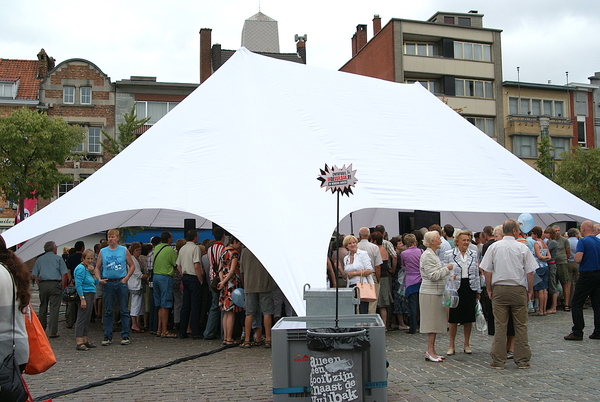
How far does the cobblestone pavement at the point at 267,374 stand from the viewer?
231 inches

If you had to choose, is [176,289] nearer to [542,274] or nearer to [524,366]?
[524,366]

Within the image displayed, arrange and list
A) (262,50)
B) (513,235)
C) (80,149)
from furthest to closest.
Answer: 1. (262,50)
2. (80,149)
3. (513,235)

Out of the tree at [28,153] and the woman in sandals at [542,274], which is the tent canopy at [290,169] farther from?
the tree at [28,153]

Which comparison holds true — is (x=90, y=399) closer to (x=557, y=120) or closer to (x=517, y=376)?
(x=517, y=376)

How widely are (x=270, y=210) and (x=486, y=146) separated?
6808mm

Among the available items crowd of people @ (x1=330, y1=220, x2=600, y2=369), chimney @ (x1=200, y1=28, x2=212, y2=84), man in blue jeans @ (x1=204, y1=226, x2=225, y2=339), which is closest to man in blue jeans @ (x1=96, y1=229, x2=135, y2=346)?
man in blue jeans @ (x1=204, y1=226, x2=225, y2=339)

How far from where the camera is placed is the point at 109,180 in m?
10.3

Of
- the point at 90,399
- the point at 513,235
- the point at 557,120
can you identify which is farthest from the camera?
the point at 557,120

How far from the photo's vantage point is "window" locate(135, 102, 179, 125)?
35719 millimetres

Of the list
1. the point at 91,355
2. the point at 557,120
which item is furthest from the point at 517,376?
the point at 557,120

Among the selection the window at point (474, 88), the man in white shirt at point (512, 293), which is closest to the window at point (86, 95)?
the window at point (474, 88)

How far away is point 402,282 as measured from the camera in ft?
33.4

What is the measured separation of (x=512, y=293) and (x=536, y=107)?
1588 inches

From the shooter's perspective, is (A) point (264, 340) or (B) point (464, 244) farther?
(A) point (264, 340)
